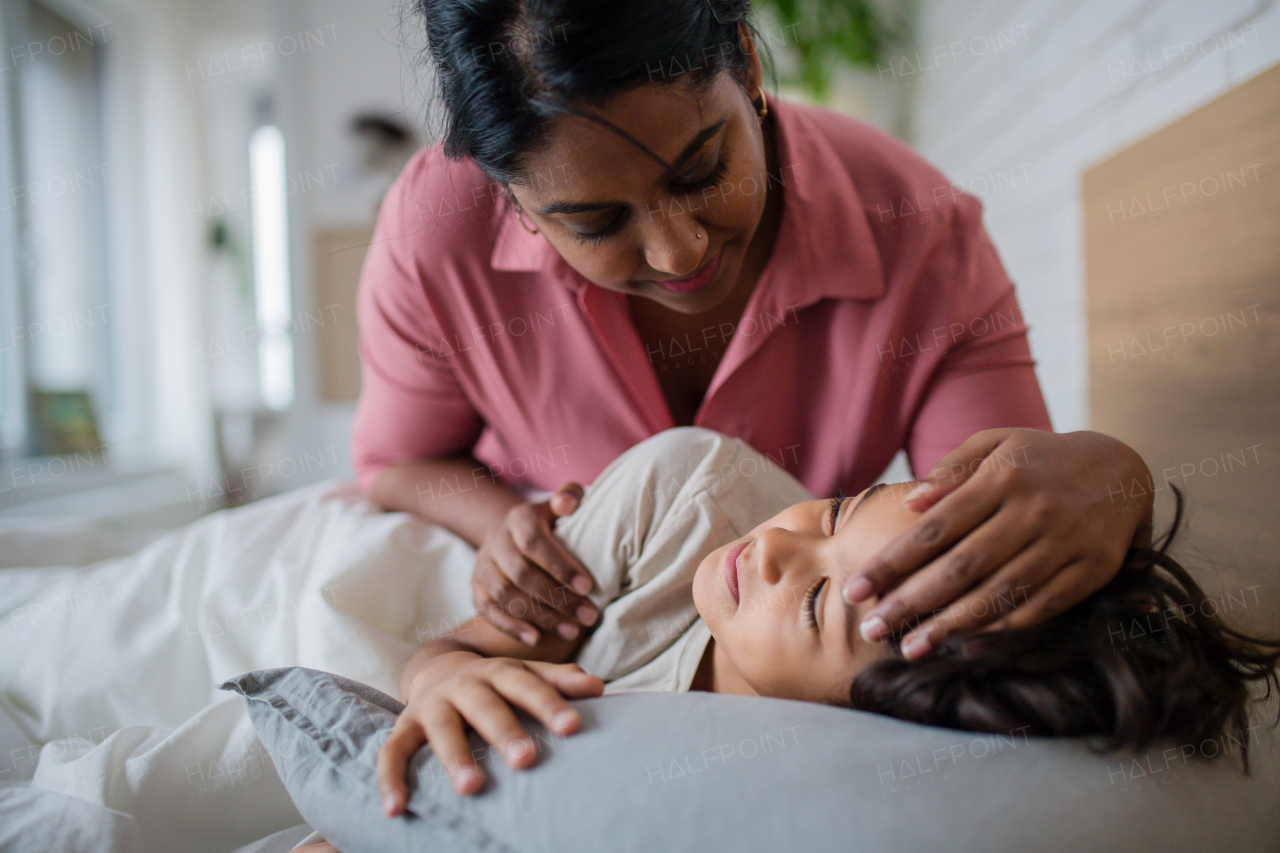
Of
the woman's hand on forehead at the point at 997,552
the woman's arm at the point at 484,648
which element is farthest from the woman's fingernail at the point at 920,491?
the woman's arm at the point at 484,648

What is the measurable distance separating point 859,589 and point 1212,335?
0.69 meters

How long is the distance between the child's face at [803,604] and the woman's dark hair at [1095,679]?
44 millimetres

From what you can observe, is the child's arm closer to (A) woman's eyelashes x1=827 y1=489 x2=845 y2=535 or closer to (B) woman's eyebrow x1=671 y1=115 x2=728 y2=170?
(A) woman's eyelashes x1=827 y1=489 x2=845 y2=535

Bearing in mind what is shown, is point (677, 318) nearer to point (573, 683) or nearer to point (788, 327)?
point (788, 327)

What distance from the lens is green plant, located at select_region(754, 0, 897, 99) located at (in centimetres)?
236

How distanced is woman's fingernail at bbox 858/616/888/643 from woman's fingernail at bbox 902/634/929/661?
19 mm

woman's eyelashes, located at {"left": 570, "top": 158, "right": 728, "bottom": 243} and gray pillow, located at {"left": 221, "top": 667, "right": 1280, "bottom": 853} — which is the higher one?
woman's eyelashes, located at {"left": 570, "top": 158, "right": 728, "bottom": 243}

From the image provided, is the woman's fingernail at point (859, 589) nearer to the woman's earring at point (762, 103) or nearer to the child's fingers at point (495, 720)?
the child's fingers at point (495, 720)

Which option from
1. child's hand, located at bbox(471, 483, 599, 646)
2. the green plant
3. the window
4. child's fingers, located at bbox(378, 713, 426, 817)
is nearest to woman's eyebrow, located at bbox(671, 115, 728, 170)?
child's hand, located at bbox(471, 483, 599, 646)

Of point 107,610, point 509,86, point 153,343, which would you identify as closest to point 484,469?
point 107,610

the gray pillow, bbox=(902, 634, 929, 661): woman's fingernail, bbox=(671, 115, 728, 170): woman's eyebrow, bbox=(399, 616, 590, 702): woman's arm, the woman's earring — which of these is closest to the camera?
the gray pillow

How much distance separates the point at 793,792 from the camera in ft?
1.73

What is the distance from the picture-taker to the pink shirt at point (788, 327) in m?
1.05

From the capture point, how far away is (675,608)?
2.85 ft
